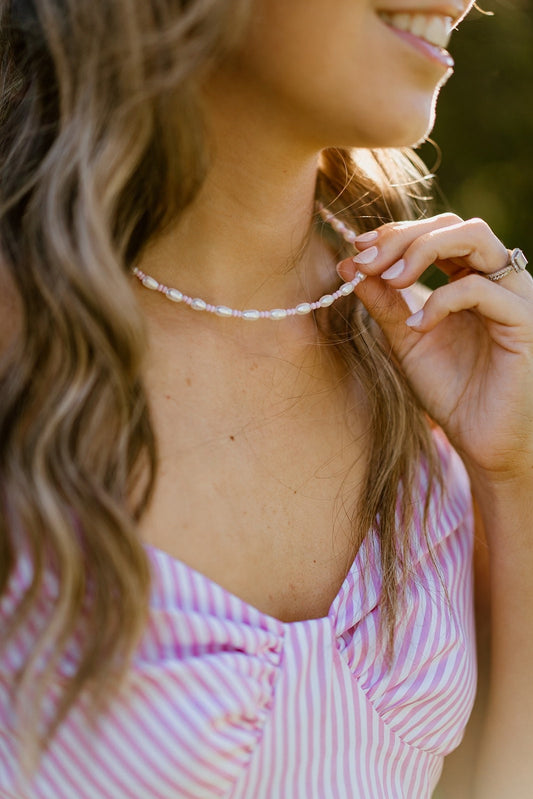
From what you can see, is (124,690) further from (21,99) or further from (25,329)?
(21,99)

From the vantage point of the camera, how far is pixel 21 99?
128 cm

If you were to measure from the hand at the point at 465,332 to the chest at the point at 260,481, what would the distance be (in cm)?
16

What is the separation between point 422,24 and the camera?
3.90 feet

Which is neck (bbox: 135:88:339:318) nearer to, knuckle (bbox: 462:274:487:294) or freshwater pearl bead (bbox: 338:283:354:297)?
freshwater pearl bead (bbox: 338:283:354:297)

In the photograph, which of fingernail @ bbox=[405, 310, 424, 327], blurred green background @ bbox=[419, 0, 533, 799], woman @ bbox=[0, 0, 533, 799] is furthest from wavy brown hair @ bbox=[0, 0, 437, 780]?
blurred green background @ bbox=[419, 0, 533, 799]

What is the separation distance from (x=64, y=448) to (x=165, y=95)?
0.48 metres

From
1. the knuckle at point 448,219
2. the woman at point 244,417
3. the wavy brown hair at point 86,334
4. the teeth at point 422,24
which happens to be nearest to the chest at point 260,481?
the woman at point 244,417

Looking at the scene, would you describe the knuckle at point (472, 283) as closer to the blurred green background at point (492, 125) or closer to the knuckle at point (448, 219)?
the knuckle at point (448, 219)

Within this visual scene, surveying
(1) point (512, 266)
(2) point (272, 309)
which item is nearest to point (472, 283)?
(1) point (512, 266)

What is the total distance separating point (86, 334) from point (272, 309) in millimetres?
442

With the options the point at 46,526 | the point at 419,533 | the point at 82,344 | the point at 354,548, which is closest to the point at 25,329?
the point at 82,344

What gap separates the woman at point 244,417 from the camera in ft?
3.56

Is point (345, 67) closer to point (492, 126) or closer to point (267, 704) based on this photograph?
point (267, 704)

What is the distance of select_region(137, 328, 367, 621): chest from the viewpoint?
123 centimetres
